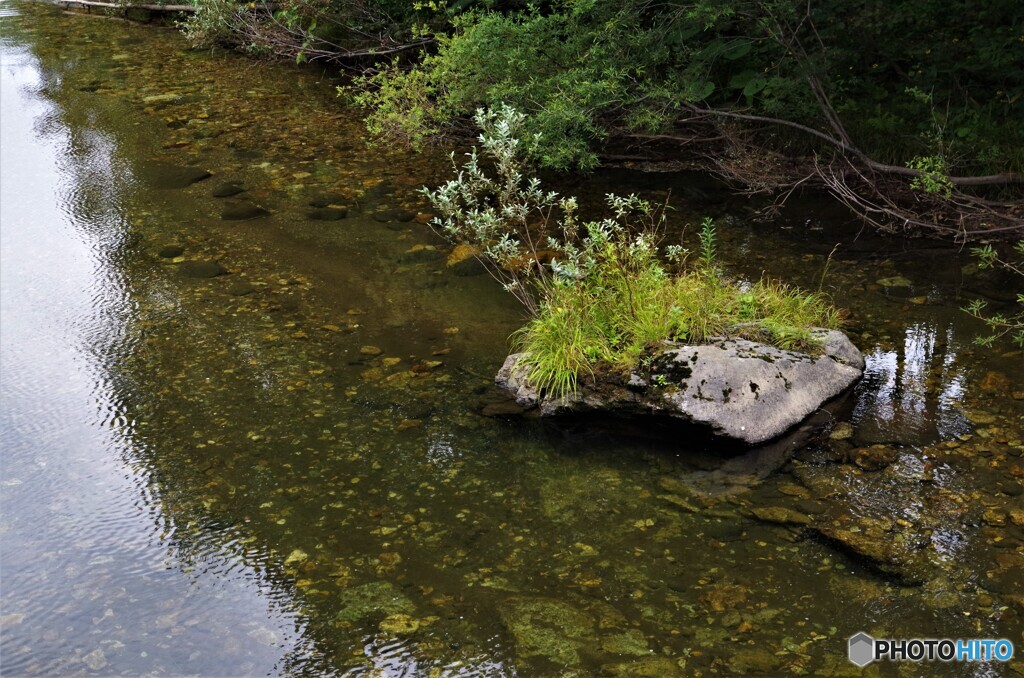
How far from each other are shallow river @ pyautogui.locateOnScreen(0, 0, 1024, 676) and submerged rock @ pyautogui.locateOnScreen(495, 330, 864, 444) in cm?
16

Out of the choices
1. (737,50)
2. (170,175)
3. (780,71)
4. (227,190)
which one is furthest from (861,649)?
(170,175)

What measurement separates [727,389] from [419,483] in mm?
1706

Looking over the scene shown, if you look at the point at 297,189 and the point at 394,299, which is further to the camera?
the point at 297,189

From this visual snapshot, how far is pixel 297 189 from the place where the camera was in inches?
348

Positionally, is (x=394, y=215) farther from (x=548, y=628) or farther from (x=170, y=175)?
(x=548, y=628)

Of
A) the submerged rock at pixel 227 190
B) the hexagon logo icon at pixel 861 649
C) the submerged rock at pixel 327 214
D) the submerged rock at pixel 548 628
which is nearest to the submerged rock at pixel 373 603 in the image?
the submerged rock at pixel 548 628

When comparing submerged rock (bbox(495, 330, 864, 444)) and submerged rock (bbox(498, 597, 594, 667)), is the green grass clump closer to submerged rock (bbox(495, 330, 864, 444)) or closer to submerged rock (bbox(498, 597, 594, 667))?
submerged rock (bbox(495, 330, 864, 444))

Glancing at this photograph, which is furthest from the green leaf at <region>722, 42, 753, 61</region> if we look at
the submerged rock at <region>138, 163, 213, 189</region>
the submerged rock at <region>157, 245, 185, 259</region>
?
the submerged rock at <region>138, 163, 213, 189</region>

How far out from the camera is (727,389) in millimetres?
4965

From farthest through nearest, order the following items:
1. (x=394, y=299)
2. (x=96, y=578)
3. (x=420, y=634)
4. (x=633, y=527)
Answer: (x=394, y=299) < (x=633, y=527) < (x=96, y=578) < (x=420, y=634)

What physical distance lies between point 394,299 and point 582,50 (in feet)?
9.85

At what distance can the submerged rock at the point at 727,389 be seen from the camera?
4.92 meters

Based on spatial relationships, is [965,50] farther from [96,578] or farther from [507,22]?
[96,578]

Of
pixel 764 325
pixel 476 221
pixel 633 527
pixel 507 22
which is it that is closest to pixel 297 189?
pixel 507 22
